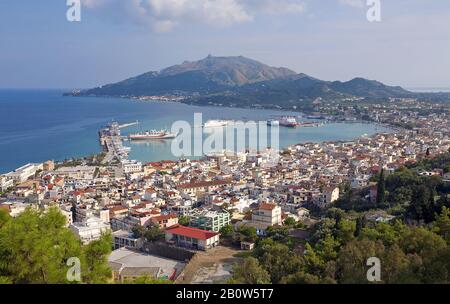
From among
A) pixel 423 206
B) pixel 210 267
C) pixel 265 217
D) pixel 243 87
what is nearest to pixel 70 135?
pixel 265 217

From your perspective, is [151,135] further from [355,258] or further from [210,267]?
[355,258]

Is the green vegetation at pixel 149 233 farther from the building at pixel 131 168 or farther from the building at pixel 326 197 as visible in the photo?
the building at pixel 131 168

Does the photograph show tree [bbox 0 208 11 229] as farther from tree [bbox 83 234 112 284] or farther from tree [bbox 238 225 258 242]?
tree [bbox 238 225 258 242]

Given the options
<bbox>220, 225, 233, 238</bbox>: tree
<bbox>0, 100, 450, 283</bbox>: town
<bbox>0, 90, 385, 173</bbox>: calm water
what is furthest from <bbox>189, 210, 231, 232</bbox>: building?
<bbox>0, 90, 385, 173</bbox>: calm water

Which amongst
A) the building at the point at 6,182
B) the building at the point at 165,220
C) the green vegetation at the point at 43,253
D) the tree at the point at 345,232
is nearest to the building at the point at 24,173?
the building at the point at 6,182

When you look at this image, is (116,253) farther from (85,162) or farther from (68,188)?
(85,162)
